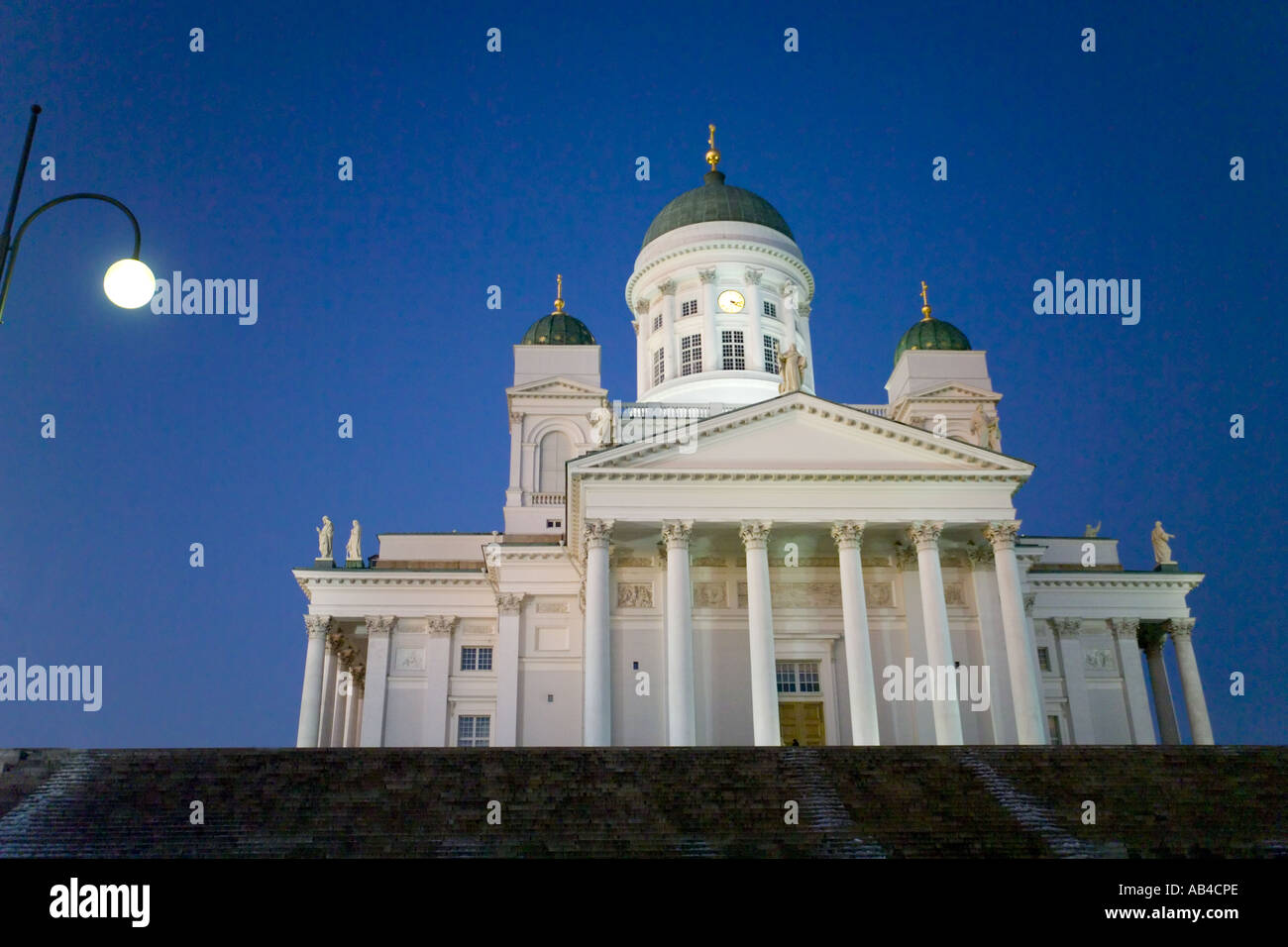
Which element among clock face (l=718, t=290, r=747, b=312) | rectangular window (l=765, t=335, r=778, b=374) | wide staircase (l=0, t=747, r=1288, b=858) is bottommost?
wide staircase (l=0, t=747, r=1288, b=858)

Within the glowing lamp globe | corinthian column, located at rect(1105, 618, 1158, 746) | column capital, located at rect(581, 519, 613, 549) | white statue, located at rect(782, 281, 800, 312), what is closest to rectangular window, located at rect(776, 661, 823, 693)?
column capital, located at rect(581, 519, 613, 549)

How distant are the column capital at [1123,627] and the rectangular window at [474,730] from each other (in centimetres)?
2172

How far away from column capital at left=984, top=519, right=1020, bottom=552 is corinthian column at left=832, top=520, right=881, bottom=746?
139 inches

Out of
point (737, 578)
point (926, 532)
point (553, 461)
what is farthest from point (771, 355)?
point (926, 532)

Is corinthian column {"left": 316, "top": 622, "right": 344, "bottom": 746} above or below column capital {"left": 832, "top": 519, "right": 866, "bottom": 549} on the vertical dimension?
below

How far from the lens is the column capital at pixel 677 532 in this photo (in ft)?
92.3

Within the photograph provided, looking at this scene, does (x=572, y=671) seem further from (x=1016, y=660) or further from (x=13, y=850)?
(x=13, y=850)

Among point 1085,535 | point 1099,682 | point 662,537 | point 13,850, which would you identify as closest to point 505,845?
point 13,850

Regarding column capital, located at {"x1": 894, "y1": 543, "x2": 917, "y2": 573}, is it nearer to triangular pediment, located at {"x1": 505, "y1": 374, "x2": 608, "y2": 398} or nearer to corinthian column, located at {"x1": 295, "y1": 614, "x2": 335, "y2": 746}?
triangular pediment, located at {"x1": 505, "y1": 374, "x2": 608, "y2": 398}

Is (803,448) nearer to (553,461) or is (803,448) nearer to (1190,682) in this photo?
(553,461)

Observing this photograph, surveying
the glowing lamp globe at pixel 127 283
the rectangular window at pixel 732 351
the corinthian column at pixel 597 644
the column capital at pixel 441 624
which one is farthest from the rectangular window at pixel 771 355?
the glowing lamp globe at pixel 127 283

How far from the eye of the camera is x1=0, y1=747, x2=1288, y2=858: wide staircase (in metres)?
17.3
